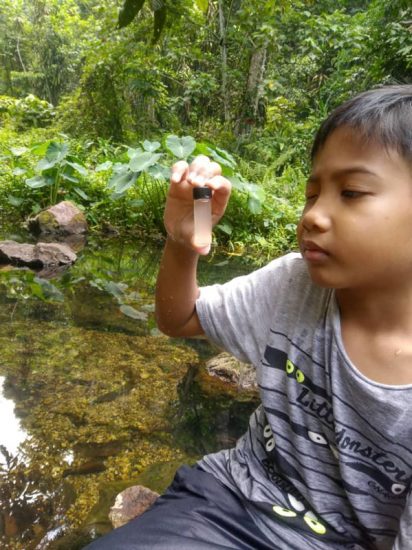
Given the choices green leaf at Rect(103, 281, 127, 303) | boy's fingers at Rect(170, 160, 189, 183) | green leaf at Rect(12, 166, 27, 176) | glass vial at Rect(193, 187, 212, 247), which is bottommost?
green leaf at Rect(103, 281, 127, 303)

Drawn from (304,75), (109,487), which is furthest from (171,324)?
Result: (304,75)

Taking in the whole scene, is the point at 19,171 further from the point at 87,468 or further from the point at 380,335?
the point at 380,335

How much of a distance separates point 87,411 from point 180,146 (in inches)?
130

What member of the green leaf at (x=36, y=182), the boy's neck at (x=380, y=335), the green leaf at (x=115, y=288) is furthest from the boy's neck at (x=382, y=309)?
the green leaf at (x=36, y=182)

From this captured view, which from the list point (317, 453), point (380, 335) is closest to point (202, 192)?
point (380, 335)

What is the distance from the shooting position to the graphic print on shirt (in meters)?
0.74

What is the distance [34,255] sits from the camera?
364 cm

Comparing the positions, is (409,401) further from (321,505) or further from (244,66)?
(244,66)

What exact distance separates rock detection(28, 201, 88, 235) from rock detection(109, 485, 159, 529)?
387cm

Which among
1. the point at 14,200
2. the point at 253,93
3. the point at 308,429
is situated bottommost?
the point at 14,200

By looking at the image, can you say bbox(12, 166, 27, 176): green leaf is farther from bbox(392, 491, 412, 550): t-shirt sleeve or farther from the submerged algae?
bbox(392, 491, 412, 550): t-shirt sleeve

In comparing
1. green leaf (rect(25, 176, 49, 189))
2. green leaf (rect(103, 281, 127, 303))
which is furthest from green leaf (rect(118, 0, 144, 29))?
green leaf (rect(25, 176, 49, 189))

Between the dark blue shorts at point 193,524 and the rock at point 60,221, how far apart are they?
4222 mm

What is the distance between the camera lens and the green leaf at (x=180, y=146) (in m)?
4.42
